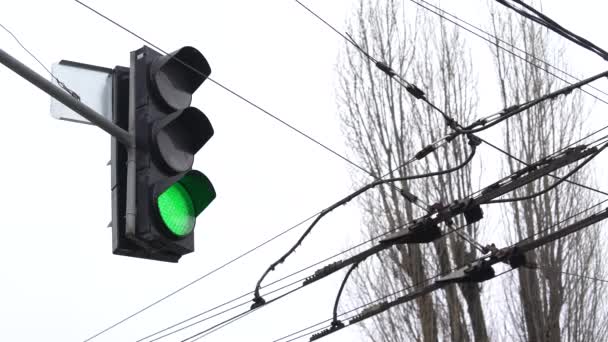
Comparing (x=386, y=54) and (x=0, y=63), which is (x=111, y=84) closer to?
(x=0, y=63)

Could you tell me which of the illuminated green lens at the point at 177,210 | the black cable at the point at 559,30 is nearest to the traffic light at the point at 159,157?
the illuminated green lens at the point at 177,210

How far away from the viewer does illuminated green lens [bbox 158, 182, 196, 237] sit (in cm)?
360

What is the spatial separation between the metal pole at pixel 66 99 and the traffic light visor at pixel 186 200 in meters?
0.22

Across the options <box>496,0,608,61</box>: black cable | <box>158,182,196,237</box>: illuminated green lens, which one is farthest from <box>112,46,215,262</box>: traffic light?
<box>496,0,608,61</box>: black cable

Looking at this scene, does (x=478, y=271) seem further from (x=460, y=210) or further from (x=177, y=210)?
(x=177, y=210)

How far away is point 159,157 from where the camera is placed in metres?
3.62

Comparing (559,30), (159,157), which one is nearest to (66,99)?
(159,157)

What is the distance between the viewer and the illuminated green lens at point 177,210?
142 inches

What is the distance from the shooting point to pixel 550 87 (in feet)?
61.1

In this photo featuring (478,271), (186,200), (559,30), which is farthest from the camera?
(478,271)

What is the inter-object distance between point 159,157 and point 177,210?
0.64 ft

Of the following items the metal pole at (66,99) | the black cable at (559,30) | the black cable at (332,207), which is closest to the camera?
the metal pole at (66,99)

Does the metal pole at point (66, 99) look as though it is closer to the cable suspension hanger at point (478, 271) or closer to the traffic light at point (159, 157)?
the traffic light at point (159, 157)

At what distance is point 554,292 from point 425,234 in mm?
10284
